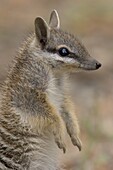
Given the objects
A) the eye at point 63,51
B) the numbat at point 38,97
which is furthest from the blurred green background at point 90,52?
the eye at point 63,51

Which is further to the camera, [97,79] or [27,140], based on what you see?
[97,79]

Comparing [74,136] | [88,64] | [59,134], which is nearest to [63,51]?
[88,64]

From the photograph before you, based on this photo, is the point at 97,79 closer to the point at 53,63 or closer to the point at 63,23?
the point at 63,23

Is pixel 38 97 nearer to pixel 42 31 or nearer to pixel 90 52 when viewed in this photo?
pixel 42 31

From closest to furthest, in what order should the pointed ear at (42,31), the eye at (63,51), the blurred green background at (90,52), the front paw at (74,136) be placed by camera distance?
the eye at (63,51) → the pointed ear at (42,31) → the front paw at (74,136) → the blurred green background at (90,52)

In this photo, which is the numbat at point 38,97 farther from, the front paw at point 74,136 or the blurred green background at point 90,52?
the blurred green background at point 90,52

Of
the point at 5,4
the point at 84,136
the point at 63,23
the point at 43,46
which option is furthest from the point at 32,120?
the point at 5,4

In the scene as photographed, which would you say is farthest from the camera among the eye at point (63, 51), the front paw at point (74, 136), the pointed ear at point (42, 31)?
the front paw at point (74, 136)
